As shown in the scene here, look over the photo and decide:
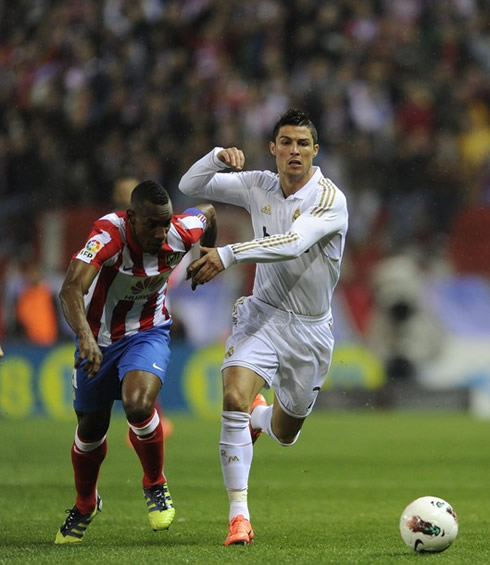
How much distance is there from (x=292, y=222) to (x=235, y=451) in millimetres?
1337

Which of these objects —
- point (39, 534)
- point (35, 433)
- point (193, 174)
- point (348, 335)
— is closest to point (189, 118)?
point (348, 335)

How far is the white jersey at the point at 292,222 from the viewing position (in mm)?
6711

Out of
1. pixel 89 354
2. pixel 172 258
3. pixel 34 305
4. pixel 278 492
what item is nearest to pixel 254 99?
pixel 34 305

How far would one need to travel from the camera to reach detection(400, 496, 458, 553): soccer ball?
5.71 metres

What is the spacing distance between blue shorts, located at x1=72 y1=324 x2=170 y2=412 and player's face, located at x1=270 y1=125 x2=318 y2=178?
1.19 metres

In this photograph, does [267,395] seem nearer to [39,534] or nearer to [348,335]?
[348,335]

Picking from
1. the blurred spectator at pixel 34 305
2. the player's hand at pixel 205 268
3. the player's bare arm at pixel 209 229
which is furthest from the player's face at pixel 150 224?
the blurred spectator at pixel 34 305

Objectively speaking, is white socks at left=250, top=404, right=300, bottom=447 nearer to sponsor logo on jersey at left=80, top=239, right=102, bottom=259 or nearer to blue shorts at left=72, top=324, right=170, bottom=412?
blue shorts at left=72, top=324, right=170, bottom=412

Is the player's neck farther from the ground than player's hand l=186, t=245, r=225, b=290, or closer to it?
farther from the ground

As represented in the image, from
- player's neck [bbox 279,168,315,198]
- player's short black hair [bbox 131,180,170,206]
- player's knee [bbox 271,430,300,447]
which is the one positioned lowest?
player's knee [bbox 271,430,300,447]

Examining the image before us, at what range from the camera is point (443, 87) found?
17578mm

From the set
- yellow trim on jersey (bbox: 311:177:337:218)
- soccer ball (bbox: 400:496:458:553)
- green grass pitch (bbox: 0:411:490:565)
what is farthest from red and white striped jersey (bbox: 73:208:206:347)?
soccer ball (bbox: 400:496:458:553)

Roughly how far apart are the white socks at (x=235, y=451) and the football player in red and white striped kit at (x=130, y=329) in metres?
0.37

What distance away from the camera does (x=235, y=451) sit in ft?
21.3
